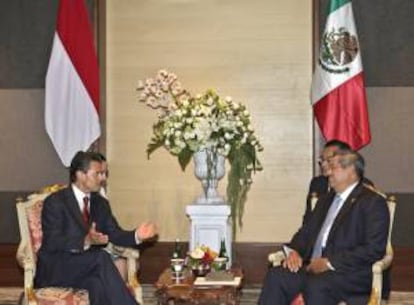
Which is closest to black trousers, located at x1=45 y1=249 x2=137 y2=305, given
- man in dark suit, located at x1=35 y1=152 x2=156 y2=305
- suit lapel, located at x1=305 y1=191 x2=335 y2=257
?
man in dark suit, located at x1=35 y1=152 x2=156 y2=305

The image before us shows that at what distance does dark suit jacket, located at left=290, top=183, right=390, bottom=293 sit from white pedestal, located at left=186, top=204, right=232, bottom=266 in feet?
2.79

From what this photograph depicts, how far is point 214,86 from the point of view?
6637 mm

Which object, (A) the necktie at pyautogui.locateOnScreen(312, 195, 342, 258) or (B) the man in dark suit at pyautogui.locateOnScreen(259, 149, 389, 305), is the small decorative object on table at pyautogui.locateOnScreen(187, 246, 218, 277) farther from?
(A) the necktie at pyautogui.locateOnScreen(312, 195, 342, 258)

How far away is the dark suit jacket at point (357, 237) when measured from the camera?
14.4 feet

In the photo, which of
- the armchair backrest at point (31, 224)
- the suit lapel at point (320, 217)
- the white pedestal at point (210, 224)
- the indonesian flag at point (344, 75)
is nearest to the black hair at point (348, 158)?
the suit lapel at point (320, 217)

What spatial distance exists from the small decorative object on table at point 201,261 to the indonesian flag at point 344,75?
190cm

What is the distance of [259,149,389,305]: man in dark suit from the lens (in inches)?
172

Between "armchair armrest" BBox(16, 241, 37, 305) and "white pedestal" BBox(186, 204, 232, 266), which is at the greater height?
"white pedestal" BBox(186, 204, 232, 266)

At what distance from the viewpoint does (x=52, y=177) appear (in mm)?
6719

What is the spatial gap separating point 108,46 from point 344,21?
210 cm

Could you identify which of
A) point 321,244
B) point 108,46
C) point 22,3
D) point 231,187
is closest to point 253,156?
point 231,187

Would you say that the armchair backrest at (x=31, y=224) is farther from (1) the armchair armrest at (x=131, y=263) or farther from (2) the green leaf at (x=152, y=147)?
(2) the green leaf at (x=152, y=147)

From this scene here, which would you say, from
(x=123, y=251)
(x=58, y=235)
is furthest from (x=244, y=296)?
(x=58, y=235)

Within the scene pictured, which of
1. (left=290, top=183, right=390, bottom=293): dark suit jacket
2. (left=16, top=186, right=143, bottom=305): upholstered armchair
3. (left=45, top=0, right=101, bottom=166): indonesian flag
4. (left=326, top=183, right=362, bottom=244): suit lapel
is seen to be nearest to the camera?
(left=290, top=183, right=390, bottom=293): dark suit jacket
